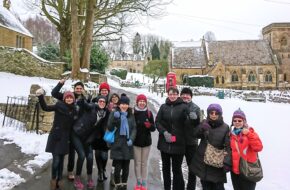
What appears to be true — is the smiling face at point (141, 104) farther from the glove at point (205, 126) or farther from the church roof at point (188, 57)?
the church roof at point (188, 57)

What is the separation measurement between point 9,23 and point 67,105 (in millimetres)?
29096

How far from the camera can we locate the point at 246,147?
4.89 m

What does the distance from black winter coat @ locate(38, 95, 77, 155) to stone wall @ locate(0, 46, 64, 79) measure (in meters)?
18.6

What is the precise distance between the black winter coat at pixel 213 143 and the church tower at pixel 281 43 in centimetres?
5764

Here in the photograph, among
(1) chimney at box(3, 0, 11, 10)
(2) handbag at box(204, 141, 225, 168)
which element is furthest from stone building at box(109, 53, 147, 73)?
(2) handbag at box(204, 141, 225, 168)

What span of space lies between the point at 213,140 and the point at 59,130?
115 inches

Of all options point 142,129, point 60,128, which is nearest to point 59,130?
point 60,128

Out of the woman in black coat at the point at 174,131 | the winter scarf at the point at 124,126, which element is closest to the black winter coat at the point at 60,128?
the winter scarf at the point at 124,126

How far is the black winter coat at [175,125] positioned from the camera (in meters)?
6.05

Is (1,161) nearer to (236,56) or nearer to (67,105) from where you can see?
(67,105)

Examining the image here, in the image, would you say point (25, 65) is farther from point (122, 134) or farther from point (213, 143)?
Answer: point (213, 143)

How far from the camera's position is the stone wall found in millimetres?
23094

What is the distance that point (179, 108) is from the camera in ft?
20.0

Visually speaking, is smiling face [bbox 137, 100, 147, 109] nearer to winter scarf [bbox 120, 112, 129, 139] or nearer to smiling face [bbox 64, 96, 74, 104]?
winter scarf [bbox 120, 112, 129, 139]
